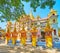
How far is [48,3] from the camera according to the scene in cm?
722

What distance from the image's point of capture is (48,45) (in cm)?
1002

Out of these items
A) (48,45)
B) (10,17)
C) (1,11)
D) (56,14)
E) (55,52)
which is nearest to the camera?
(55,52)

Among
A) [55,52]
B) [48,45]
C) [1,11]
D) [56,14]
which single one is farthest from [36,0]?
[56,14]

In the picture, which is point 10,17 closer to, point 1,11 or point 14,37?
point 1,11

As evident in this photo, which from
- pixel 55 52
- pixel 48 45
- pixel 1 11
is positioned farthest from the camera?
pixel 1 11

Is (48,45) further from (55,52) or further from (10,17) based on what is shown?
(10,17)

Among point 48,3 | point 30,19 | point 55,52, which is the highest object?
point 30,19

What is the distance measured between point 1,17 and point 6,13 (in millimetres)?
1042

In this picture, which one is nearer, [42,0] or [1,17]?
[42,0]

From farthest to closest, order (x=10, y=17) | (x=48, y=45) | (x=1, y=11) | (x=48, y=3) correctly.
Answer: (x=10, y=17) → (x=1, y=11) → (x=48, y=45) → (x=48, y=3)

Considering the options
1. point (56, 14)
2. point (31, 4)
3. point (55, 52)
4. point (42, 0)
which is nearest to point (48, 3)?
point (42, 0)

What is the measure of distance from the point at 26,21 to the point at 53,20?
5.40m

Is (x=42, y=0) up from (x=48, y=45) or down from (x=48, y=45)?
up

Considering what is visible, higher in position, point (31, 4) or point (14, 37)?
point (31, 4)
